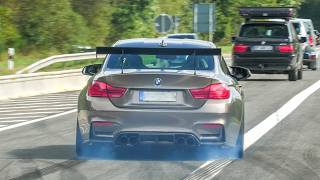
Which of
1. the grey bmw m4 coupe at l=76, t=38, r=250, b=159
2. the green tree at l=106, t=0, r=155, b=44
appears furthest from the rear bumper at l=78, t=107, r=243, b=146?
the green tree at l=106, t=0, r=155, b=44

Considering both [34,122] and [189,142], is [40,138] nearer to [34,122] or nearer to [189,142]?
[34,122]

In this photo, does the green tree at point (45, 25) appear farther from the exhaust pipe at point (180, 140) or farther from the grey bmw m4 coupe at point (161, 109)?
the exhaust pipe at point (180, 140)

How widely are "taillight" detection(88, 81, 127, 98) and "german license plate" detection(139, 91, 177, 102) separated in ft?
0.77

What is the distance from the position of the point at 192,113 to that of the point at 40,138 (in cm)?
374

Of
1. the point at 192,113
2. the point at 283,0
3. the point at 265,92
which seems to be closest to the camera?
the point at 192,113

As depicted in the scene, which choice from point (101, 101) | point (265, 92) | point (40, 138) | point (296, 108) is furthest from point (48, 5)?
point (101, 101)

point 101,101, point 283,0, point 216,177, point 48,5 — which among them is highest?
point 101,101

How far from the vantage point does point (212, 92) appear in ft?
30.2

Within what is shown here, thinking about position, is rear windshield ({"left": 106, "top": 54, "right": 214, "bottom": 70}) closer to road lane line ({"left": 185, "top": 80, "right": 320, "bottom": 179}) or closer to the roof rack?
road lane line ({"left": 185, "top": 80, "right": 320, "bottom": 179})

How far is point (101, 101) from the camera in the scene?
363 inches

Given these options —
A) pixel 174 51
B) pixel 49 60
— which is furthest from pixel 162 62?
pixel 49 60

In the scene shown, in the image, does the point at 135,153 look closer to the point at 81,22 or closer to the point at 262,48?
the point at 262,48

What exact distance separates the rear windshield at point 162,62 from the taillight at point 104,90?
45 centimetres

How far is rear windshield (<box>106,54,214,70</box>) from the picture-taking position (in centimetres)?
966
